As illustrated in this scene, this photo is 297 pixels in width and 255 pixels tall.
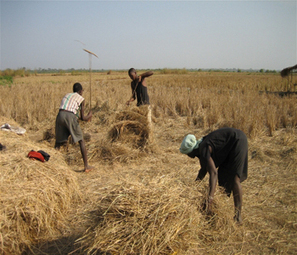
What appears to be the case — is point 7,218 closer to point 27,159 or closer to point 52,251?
point 52,251

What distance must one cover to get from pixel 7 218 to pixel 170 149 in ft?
11.9

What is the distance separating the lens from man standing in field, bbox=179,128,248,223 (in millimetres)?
2590

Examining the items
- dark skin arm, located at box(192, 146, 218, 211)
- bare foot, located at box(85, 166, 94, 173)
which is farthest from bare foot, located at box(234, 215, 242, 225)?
bare foot, located at box(85, 166, 94, 173)

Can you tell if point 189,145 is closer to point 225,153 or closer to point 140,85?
point 225,153

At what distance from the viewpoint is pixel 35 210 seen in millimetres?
2639

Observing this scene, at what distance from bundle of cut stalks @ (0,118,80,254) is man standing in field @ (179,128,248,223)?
5.26 ft

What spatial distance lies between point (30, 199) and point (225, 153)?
2.15 meters

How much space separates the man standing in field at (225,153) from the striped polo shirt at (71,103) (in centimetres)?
245

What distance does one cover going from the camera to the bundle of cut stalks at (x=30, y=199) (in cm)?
248

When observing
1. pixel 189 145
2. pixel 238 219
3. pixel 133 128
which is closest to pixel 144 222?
pixel 189 145

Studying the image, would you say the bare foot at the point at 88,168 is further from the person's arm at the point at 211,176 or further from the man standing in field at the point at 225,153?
the person's arm at the point at 211,176

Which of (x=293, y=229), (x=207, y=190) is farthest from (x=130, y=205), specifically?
(x=293, y=229)

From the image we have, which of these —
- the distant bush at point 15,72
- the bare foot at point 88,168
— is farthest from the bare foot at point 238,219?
the distant bush at point 15,72

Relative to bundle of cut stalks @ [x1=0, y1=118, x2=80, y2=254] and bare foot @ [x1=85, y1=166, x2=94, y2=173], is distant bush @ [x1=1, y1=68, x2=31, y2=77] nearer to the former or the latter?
bare foot @ [x1=85, y1=166, x2=94, y2=173]
